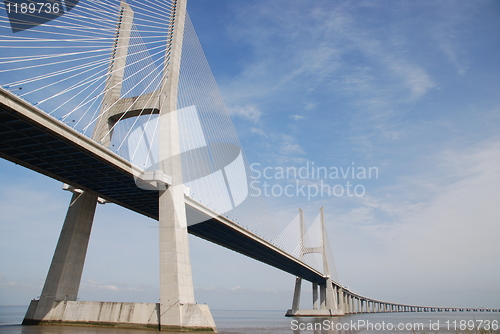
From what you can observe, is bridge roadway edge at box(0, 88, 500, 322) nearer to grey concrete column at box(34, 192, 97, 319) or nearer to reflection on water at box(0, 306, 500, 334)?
grey concrete column at box(34, 192, 97, 319)

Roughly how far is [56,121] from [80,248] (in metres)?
12.1

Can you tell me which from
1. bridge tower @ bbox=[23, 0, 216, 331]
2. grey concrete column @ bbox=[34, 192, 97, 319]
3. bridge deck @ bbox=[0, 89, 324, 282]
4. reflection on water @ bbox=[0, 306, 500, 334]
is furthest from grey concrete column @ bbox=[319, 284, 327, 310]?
grey concrete column @ bbox=[34, 192, 97, 319]

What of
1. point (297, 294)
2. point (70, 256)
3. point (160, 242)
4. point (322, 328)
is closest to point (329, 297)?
point (297, 294)

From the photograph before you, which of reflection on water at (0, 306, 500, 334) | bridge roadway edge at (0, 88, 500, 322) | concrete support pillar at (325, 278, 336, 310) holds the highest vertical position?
bridge roadway edge at (0, 88, 500, 322)

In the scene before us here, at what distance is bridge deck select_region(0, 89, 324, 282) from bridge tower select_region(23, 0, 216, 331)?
78.4 inches

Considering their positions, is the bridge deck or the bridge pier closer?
the bridge deck

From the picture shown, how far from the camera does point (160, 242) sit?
25.9m

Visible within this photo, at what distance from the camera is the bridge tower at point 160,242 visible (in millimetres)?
24906

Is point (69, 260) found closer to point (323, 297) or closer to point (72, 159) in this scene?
point (72, 159)

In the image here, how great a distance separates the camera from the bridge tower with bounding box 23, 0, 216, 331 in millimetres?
24906

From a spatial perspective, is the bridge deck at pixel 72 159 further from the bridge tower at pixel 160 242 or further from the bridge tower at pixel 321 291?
the bridge tower at pixel 321 291

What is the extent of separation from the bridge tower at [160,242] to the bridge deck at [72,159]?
199cm

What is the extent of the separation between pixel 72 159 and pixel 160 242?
757 cm

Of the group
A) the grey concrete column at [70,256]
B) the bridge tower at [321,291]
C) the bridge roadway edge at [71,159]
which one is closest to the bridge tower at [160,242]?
the grey concrete column at [70,256]
